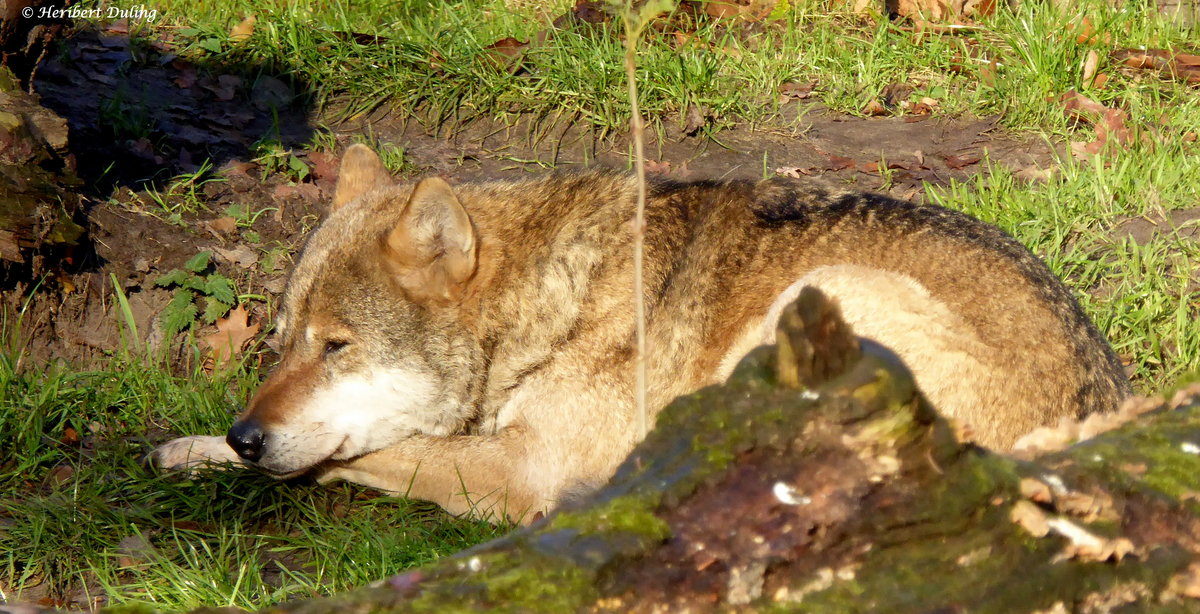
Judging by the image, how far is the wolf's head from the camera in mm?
4363

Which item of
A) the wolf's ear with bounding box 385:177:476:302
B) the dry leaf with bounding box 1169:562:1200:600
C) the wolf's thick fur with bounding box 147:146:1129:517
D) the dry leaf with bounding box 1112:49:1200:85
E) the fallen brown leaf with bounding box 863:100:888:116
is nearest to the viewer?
the dry leaf with bounding box 1169:562:1200:600

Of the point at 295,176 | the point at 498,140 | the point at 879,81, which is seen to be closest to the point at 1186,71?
the point at 879,81

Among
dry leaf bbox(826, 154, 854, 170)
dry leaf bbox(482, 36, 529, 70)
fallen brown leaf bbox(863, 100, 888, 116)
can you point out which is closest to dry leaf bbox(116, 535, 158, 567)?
dry leaf bbox(482, 36, 529, 70)

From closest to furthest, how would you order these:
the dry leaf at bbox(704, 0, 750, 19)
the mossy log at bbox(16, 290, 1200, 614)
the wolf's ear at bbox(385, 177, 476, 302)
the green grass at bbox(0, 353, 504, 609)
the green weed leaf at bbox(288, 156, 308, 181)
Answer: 1. the mossy log at bbox(16, 290, 1200, 614)
2. the green grass at bbox(0, 353, 504, 609)
3. the wolf's ear at bbox(385, 177, 476, 302)
4. the green weed leaf at bbox(288, 156, 308, 181)
5. the dry leaf at bbox(704, 0, 750, 19)

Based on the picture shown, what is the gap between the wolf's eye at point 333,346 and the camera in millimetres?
4477

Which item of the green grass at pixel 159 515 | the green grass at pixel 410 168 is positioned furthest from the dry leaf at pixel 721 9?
the green grass at pixel 159 515

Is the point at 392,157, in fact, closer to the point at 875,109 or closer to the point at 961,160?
the point at 875,109

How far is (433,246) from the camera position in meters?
4.41

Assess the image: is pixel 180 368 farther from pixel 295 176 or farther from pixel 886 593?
pixel 886 593

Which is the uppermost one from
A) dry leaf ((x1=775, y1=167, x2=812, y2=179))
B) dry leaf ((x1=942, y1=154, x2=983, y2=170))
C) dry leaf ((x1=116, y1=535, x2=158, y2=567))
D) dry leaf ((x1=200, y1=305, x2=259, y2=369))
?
dry leaf ((x1=942, y1=154, x2=983, y2=170))

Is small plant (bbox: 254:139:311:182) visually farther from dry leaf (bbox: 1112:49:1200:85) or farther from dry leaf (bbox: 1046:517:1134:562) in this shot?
dry leaf (bbox: 1112:49:1200:85)

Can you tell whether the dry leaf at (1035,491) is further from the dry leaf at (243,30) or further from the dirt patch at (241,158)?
the dry leaf at (243,30)

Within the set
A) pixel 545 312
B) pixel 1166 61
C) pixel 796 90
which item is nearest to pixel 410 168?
pixel 545 312

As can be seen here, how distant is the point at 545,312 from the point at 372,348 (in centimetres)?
75
